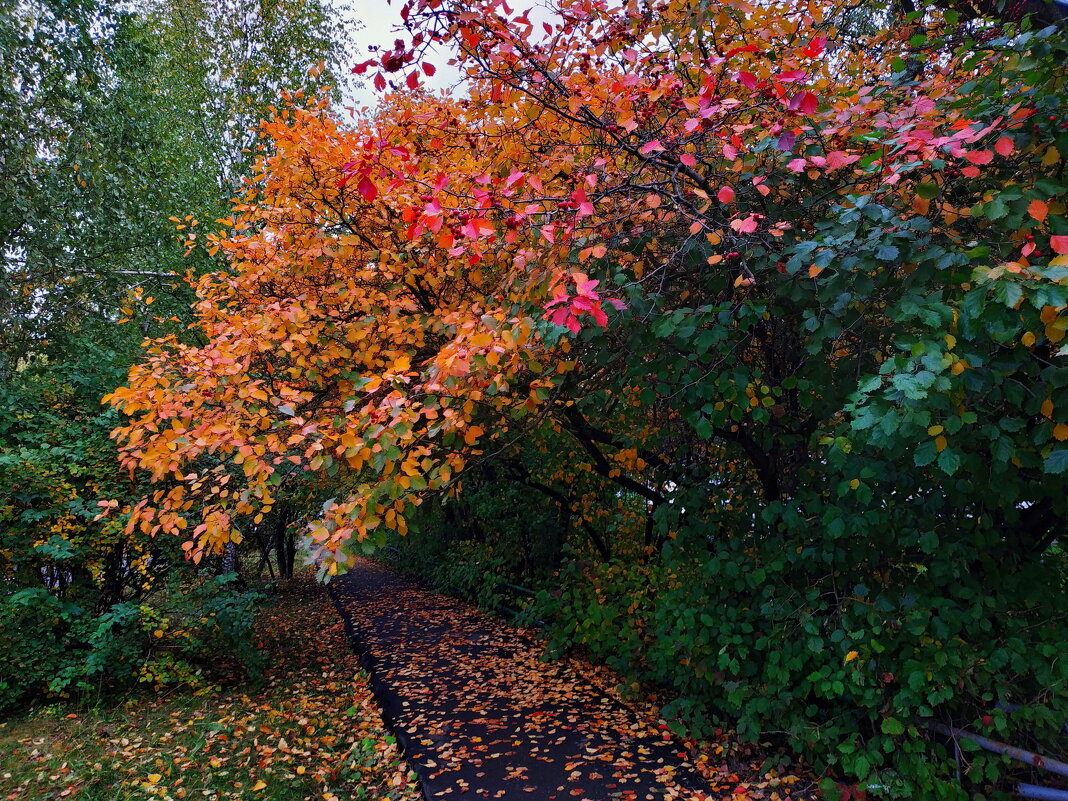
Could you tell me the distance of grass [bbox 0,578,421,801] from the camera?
156 inches

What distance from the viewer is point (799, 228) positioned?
3273 mm

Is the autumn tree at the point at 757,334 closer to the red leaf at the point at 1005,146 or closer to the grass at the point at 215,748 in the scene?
the red leaf at the point at 1005,146

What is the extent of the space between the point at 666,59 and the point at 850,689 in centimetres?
381

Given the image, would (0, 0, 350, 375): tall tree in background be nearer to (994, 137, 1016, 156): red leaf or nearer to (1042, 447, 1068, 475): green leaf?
(994, 137, 1016, 156): red leaf

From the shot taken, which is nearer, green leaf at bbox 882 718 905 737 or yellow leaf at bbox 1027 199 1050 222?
yellow leaf at bbox 1027 199 1050 222

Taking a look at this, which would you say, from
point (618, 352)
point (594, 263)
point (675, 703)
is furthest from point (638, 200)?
point (675, 703)

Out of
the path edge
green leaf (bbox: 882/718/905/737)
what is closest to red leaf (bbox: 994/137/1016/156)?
green leaf (bbox: 882/718/905/737)

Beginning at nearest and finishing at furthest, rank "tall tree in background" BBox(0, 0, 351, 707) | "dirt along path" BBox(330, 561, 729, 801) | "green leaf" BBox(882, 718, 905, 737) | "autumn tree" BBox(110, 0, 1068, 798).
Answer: "autumn tree" BBox(110, 0, 1068, 798) → "green leaf" BBox(882, 718, 905, 737) → "dirt along path" BBox(330, 561, 729, 801) → "tall tree in background" BBox(0, 0, 351, 707)

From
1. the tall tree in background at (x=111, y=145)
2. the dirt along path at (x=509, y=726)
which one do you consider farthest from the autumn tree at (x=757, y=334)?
the tall tree in background at (x=111, y=145)

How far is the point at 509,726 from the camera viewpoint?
4891 millimetres

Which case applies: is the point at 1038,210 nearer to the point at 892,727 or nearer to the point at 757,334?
the point at 757,334

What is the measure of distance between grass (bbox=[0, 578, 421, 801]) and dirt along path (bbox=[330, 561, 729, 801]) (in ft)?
0.89

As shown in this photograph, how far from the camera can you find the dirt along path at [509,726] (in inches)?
152

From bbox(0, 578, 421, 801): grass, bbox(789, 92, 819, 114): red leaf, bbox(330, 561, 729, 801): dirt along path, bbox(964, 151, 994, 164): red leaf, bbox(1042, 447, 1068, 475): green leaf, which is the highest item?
bbox(789, 92, 819, 114): red leaf
